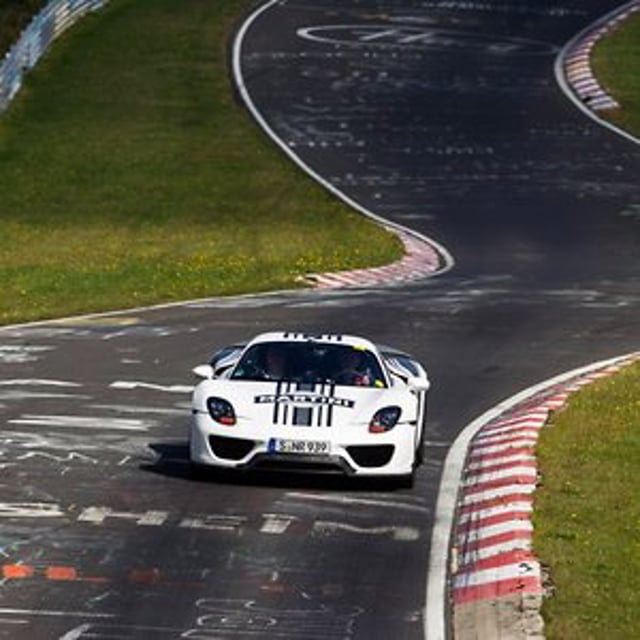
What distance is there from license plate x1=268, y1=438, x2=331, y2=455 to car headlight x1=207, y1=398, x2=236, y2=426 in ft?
1.60

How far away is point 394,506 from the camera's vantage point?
797 inches

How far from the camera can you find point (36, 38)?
6906cm

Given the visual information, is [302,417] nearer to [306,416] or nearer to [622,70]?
[306,416]

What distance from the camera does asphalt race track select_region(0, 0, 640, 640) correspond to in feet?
53.8

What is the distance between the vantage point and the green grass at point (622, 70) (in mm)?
63906

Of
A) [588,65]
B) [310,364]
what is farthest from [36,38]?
[310,364]

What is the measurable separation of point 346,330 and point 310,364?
450 inches

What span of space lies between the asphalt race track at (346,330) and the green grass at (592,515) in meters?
1.06

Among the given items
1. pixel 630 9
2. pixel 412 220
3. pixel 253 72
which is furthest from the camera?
pixel 630 9

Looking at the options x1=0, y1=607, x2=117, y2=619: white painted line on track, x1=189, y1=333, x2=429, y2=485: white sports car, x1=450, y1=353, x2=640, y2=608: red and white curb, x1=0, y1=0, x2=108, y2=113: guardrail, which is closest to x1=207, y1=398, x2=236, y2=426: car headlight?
x1=189, y1=333, x2=429, y2=485: white sports car

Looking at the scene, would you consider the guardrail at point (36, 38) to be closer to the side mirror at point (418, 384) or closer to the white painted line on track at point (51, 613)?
the side mirror at point (418, 384)

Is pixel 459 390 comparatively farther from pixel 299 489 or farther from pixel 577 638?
pixel 577 638

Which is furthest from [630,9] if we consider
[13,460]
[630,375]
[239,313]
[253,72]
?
[13,460]

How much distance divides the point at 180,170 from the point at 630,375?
28.9 m
